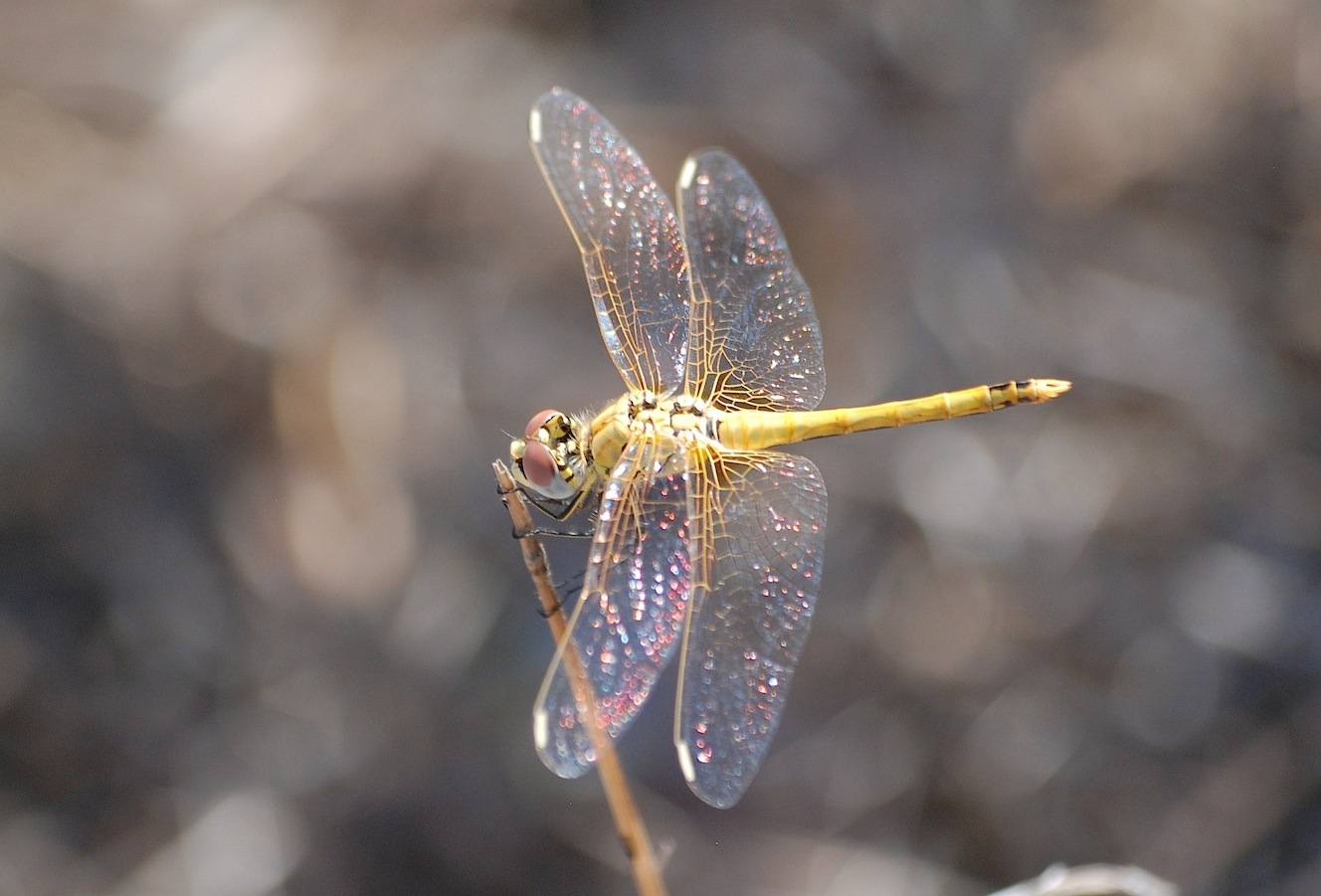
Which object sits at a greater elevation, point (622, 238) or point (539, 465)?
point (622, 238)

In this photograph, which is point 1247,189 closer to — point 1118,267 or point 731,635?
point 1118,267

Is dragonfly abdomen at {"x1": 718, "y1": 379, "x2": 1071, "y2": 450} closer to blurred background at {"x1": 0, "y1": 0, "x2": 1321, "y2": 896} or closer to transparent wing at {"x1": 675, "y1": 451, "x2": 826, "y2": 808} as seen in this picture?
transparent wing at {"x1": 675, "y1": 451, "x2": 826, "y2": 808}

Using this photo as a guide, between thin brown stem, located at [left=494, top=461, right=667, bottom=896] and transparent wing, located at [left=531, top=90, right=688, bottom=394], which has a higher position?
transparent wing, located at [left=531, top=90, right=688, bottom=394]

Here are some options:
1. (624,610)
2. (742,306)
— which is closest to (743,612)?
(624,610)

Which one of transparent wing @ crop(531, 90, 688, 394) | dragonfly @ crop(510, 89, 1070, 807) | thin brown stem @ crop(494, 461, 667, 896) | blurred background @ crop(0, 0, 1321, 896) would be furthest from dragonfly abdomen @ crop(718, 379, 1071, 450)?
blurred background @ crop(0, 0, 1321, 896)

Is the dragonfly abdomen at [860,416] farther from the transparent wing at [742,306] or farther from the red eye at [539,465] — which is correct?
the red eye at [539,465]

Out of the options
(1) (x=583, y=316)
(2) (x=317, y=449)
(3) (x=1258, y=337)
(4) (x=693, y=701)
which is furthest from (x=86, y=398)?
(3) (x=1258, y=337)

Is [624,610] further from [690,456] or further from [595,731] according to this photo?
[690,456]
